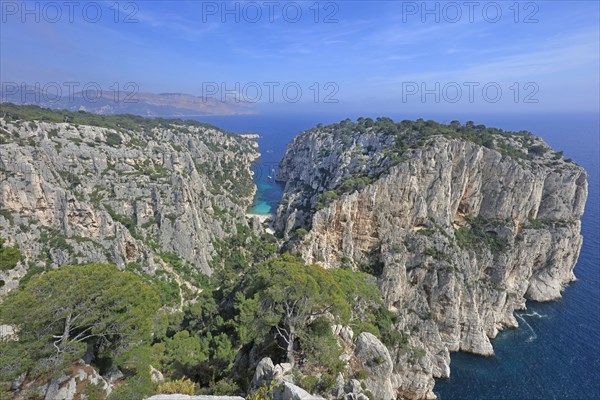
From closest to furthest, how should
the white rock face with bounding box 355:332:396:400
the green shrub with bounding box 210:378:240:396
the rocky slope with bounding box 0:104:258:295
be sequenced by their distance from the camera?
the green shrub with bounding box 210:378:240:396
the white rock face with bounding box 355:332:396:400
the rocky slope with bounding box 0:104:258:295

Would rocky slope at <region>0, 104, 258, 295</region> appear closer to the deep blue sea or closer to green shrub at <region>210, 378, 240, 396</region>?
green shrub at <region>210, 378, 240, 396</region>

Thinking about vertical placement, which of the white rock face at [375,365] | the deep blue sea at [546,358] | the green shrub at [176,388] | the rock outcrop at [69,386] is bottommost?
the deep blue sea at [546,358]

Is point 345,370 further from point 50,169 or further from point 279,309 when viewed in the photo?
point 50,169

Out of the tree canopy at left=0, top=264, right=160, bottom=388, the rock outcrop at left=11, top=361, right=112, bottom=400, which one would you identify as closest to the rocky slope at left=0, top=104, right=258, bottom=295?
the tree canopy at left=0, top=264, right=160, bottom=388

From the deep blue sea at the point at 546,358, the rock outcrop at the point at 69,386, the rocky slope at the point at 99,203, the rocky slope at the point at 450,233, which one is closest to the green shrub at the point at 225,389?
the rock outcrop at the point at 69,386

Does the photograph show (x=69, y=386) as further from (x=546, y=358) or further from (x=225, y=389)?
(x=546, y=358)

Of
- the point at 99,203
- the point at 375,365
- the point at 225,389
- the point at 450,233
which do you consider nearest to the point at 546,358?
the point at 450,233

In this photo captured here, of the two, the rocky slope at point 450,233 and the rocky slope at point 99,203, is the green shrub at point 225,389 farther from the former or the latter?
the rocky slope at point 99,203
